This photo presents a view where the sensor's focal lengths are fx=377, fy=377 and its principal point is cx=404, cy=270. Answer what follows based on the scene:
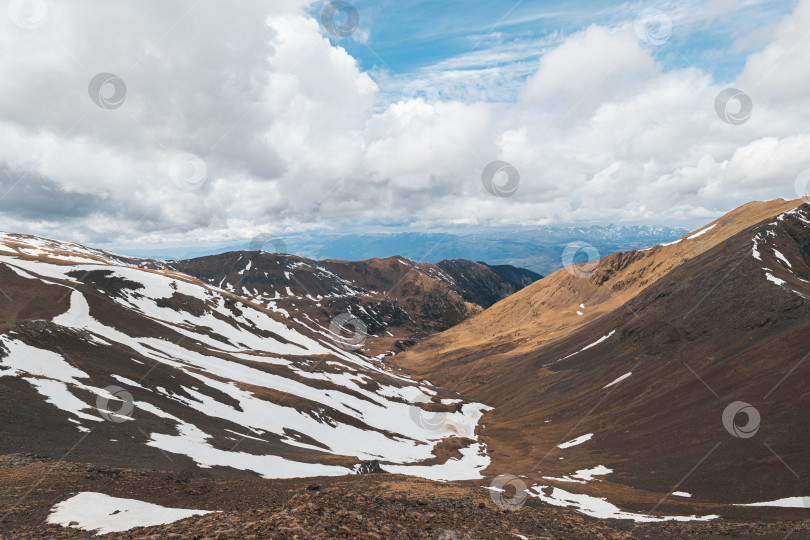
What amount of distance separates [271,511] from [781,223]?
598ft

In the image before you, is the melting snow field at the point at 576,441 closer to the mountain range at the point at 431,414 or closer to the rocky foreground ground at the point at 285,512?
the mountain range at the point at 431,414

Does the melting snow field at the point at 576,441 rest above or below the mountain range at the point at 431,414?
below

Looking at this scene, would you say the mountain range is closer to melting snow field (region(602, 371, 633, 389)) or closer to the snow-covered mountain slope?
the snow-covered mountain slope

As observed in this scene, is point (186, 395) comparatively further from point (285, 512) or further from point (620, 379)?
point (620, 379)

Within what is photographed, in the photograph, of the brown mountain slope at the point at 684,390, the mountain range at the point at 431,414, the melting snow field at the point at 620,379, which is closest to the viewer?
the mountain range at the point at 431,414

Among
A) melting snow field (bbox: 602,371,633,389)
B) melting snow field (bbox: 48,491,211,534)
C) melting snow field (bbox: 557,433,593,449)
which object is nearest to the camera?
melting snow field (bbox: 48,491,211,534)

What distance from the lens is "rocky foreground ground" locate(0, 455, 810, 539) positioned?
1584 centimetres

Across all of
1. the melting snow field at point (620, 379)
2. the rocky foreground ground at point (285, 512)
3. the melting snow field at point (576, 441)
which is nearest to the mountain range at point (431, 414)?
the rocky foreground ground at point (285, 512)

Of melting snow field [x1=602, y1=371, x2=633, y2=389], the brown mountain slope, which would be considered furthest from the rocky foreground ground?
melting snow field [x1=602, y1=371, x2=633, y2=389]

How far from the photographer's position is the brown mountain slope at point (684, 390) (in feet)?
176

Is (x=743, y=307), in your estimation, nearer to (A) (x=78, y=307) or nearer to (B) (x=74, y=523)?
(B) (x=74, y=523)

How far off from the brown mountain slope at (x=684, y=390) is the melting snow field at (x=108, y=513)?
4287 centimetres

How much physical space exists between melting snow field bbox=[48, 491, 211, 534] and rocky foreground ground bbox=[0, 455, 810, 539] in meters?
0.62

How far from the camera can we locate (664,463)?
61.8 metres
